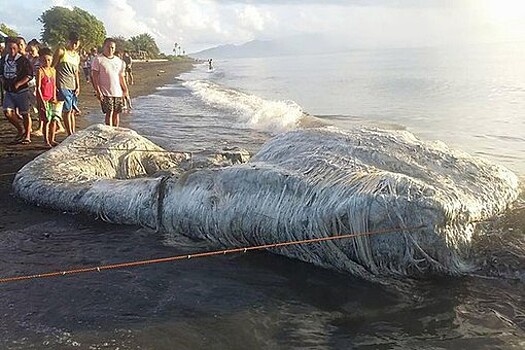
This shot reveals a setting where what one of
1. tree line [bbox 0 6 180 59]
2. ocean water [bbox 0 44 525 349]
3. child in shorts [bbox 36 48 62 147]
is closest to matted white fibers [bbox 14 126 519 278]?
ocean water [bbox 0 44 525 349]

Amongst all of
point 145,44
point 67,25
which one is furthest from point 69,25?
point 145,44

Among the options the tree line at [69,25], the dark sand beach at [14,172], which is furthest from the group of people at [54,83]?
the tree line at [69,25]

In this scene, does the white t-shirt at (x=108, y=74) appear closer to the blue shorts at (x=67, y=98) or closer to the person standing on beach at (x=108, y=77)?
the person standing on beach at (x=108, y=77)

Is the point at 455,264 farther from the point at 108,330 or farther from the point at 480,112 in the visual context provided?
the point at 480,112

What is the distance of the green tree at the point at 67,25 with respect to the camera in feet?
291

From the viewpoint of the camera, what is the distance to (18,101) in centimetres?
1105

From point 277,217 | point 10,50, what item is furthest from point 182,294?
point 10,50

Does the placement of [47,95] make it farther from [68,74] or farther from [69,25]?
[69,25]

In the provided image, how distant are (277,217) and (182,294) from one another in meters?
1.19

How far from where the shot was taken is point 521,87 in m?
26.0

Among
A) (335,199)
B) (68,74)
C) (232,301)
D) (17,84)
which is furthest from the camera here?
(68,74)

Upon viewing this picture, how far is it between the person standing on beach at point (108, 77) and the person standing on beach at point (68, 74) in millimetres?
802

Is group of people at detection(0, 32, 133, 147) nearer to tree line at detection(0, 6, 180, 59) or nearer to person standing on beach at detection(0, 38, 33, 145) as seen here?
person standing on beach at detection(0, 38, 33, 145)

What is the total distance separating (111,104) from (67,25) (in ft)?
290
